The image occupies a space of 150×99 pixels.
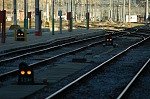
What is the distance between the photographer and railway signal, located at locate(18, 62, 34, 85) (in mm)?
14172

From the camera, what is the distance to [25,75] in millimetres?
14414

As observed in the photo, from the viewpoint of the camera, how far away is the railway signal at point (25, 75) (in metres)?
14.2

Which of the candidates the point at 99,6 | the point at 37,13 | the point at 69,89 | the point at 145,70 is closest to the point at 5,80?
the point at 69,89

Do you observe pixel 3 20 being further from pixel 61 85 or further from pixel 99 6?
pixel 99 6

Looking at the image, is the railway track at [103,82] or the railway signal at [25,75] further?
the railway signal at [25,75]

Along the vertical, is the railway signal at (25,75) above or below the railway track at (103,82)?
above

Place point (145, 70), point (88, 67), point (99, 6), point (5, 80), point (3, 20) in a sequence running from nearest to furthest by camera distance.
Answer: point (5, 80), point (145, 70), point (88, 67), point (3, 20), point (99, 6)

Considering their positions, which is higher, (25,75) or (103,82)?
(25,75)

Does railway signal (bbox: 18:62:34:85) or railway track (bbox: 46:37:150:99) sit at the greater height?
railway signal (bbox: 18:62:34:85)

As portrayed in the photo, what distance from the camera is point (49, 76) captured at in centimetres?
1673

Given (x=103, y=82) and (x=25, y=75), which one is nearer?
(x=25, y=75)

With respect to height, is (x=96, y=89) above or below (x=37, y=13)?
below

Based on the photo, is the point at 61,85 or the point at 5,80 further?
the point at 5,80

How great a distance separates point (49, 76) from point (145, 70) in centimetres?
382
